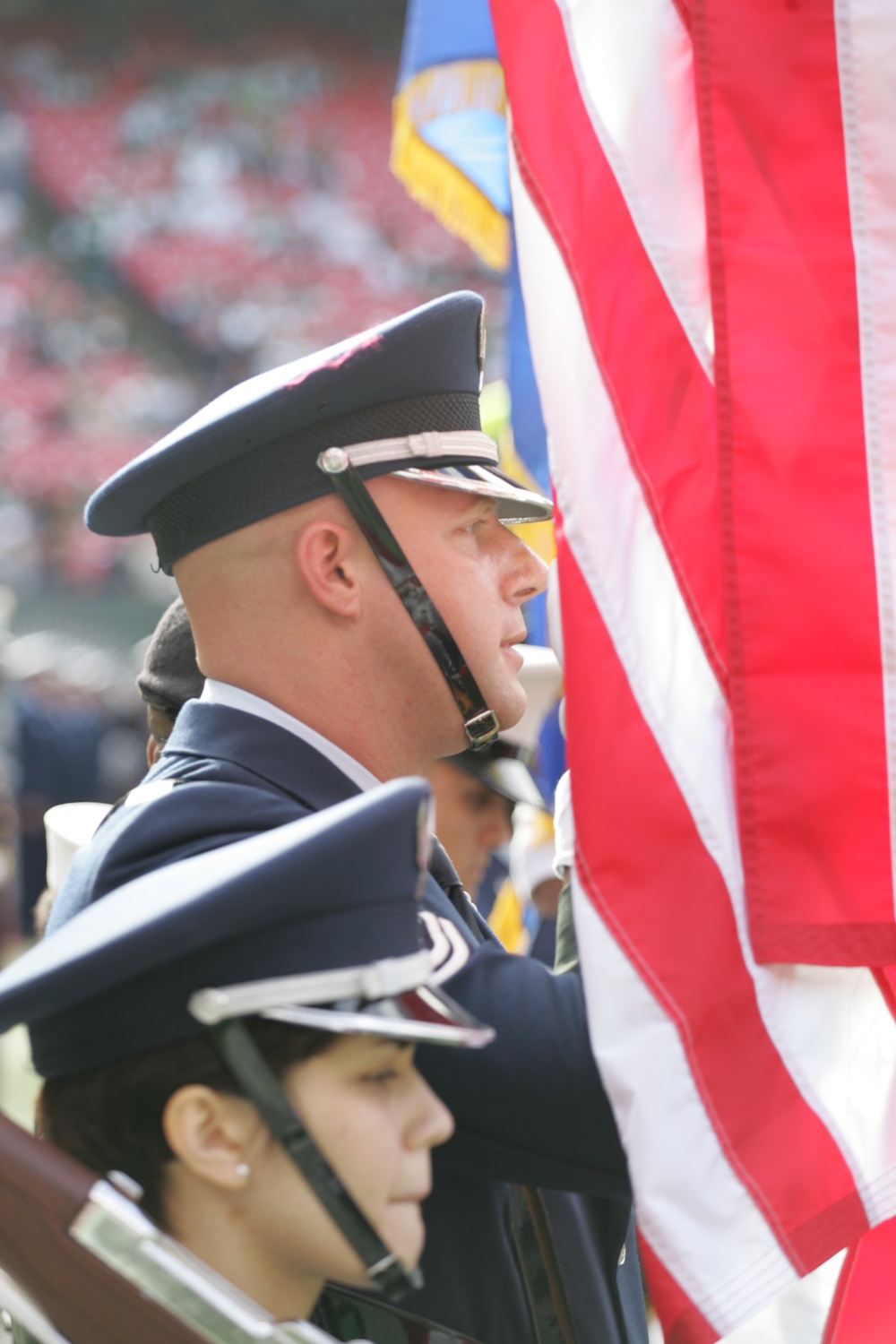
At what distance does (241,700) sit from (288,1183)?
19.4 inches

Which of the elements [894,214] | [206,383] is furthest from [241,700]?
[206,383]

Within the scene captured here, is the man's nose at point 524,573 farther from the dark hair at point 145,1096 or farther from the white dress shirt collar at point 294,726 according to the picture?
the dark hair at point 145,1096

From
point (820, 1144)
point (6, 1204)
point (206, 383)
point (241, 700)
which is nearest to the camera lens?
point (6, 1204)

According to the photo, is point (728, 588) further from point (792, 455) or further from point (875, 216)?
point (875, 216)

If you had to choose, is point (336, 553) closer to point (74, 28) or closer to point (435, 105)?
point (435, 105)

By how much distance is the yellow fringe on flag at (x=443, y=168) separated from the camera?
12.0ft

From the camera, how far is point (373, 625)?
1445 millimetres

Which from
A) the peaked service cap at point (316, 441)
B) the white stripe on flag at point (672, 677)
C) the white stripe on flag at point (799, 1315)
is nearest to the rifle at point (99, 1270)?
the white stripe on flag at point (672, 677)

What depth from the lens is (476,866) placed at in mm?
3699

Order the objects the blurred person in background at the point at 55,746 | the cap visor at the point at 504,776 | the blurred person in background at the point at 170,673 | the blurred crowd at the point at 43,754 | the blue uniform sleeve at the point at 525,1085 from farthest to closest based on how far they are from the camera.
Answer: the blurred person in background at the point at 55,746
the blurred crowd at the point at 43,754
the cap visor at the point at 504,776
the blurred person in background at the point at 170,673
the blue uniform sleeve at the point at 525,1085

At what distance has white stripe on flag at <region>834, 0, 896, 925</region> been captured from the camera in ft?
4.66

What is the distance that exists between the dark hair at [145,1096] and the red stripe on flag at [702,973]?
0.34 m

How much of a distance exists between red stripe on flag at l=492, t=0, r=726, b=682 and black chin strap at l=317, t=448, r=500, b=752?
231 millimetres

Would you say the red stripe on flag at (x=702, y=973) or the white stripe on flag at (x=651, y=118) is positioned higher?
the white stripe on flag at (x=651, y=118)
